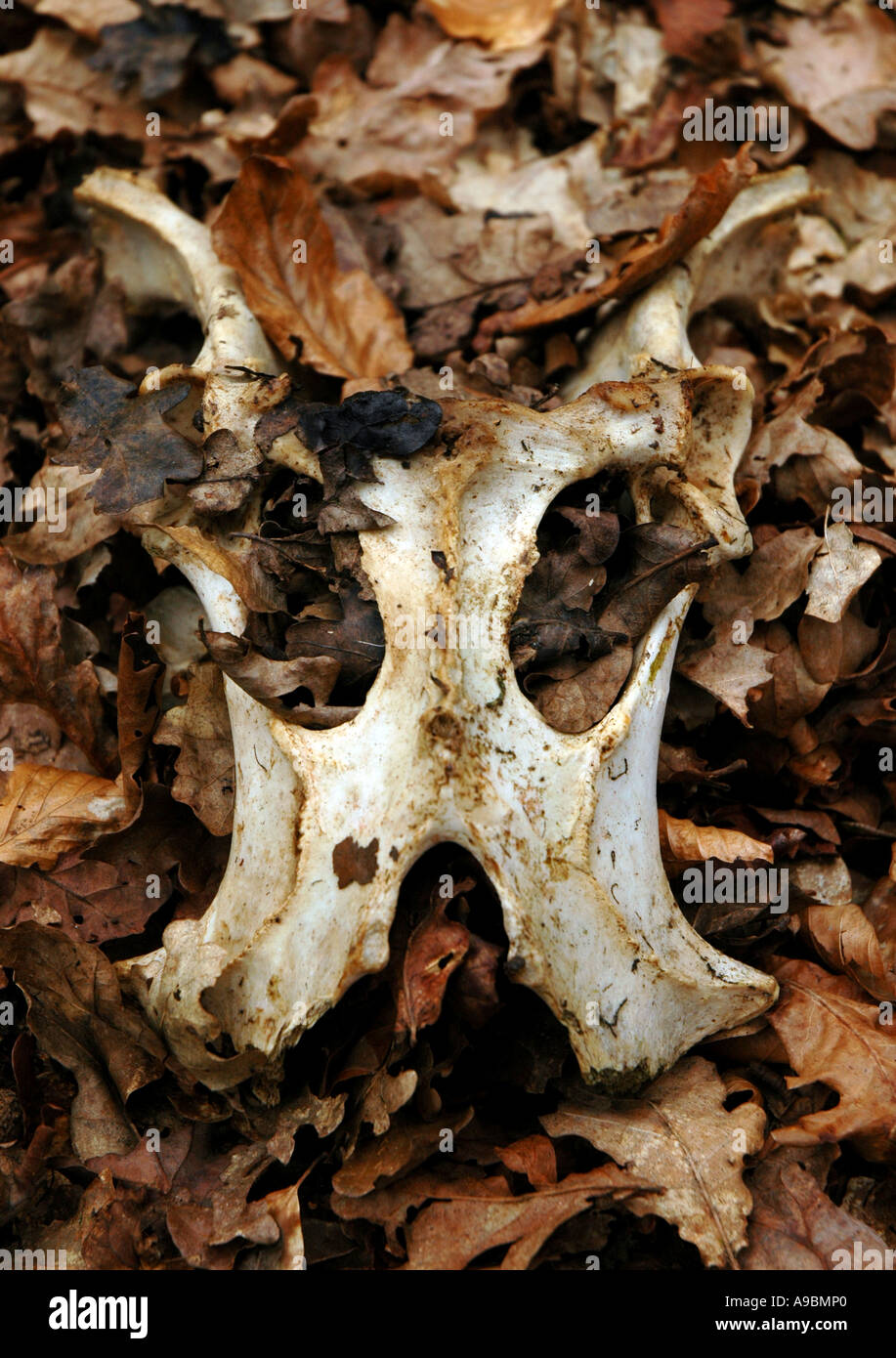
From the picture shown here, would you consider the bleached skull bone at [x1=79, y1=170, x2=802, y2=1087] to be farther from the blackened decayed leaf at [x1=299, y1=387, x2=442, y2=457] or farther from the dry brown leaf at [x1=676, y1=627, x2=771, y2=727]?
the dry brown leaf at [x1=676, y1=627, x2=771, y2=727]

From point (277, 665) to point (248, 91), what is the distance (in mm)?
3432

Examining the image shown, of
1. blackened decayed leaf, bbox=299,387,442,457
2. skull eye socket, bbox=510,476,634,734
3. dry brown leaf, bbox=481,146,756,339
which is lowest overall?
skull eye socket, bbox=510,476,634,734

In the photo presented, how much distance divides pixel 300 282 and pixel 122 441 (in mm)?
1038

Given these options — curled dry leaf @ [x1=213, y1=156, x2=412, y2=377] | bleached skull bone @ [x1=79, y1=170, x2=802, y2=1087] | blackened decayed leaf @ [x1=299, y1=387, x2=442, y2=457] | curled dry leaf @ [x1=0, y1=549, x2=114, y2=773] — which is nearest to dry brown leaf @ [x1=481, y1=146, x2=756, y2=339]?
curled dry leaf @ [x1=213, y1=156, x2=412, y2=377]

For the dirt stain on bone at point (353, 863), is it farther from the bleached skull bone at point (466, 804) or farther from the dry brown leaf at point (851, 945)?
the dry brown leaf at point (851, 945)

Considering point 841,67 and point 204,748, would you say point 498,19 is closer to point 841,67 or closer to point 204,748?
point 841,67

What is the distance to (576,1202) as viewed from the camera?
2.37 m

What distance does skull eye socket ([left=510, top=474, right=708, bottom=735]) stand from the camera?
2.69 metres

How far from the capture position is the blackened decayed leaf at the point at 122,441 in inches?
113

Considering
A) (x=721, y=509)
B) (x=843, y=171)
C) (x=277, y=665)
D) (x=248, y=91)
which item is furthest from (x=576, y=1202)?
(x=248, y=91)

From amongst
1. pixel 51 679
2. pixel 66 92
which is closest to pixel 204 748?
pixel 51 679

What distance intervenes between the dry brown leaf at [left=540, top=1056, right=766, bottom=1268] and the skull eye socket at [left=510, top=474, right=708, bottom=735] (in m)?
0.90

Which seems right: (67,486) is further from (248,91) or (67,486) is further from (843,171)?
(843,171)

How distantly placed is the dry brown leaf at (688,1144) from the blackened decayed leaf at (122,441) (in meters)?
1.90
